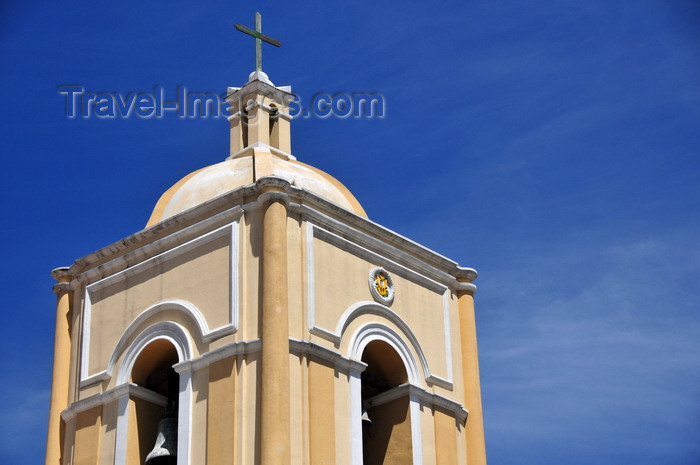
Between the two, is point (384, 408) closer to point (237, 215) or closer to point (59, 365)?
point (237, 215)

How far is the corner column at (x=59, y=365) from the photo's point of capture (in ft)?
91.9

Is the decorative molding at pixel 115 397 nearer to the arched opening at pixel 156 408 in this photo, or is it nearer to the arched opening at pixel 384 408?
the arched opening at pixel 156 408

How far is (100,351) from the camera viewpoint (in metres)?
28.1

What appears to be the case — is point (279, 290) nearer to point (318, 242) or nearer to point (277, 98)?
point (318, 242)

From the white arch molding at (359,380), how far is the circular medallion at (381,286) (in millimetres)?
453

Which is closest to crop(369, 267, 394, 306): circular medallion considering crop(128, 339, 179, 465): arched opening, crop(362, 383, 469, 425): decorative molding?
crop(362, 383, 469, 425): decorative molding

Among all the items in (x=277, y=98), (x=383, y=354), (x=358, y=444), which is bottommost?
(x=358, y=444)

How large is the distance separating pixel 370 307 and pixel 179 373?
123 inches

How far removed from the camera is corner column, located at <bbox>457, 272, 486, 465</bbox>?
93.3 ft

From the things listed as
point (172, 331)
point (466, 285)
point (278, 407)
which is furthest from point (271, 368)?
point (466, 285)

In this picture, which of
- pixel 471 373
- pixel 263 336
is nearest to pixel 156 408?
pixel 263 336

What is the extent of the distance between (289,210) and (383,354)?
2.83 meters

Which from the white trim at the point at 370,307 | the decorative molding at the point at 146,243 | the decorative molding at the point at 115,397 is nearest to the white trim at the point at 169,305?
the decorative molding at the point at 146,243

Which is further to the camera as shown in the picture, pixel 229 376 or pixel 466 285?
pixel 466 285
